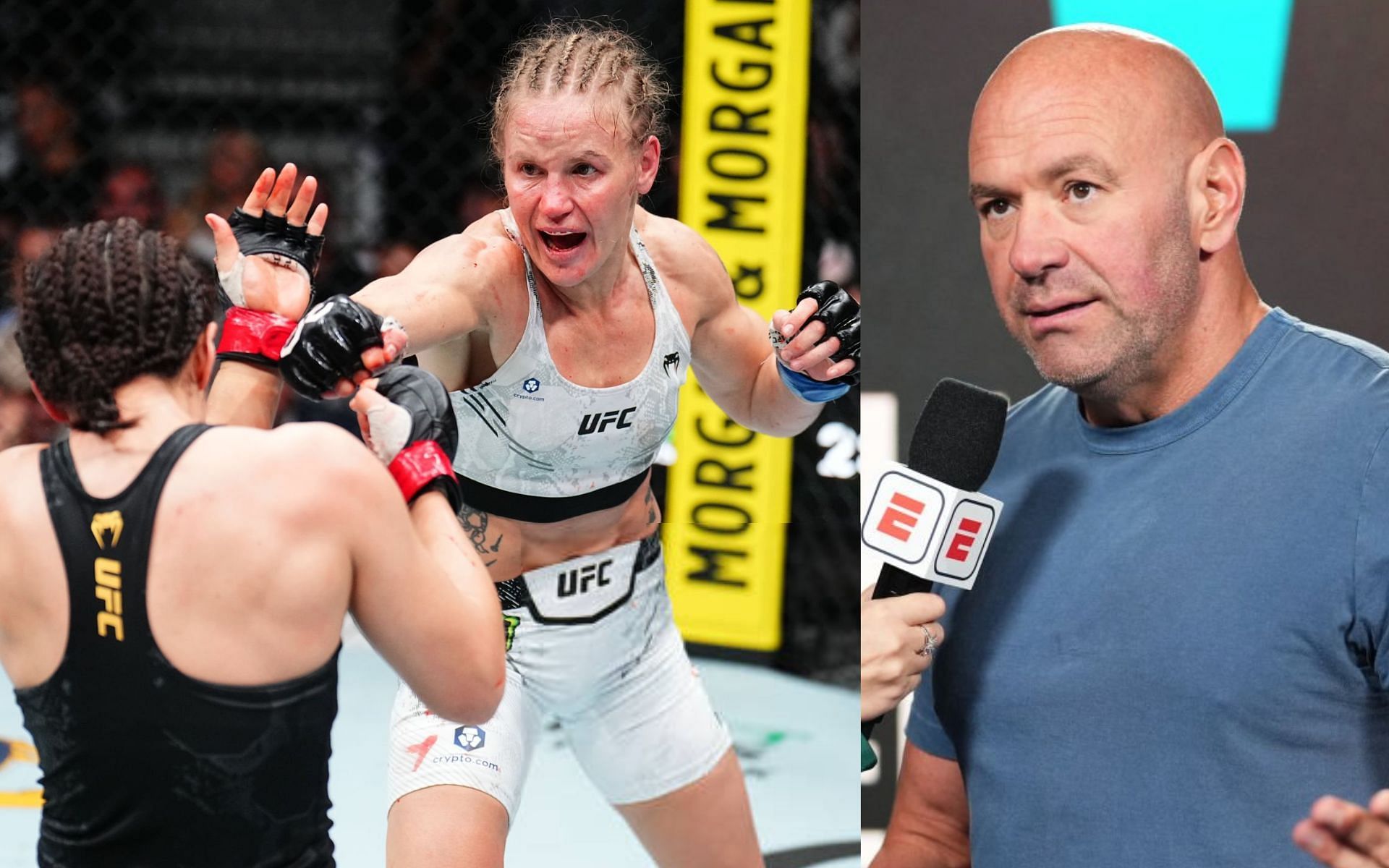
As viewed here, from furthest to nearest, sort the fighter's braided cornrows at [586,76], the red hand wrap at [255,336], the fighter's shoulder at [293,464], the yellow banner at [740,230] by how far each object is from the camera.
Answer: the yellow banner at [740,230]
the fighter's braided cornrows at [586,76]
the red hand wrap at [255,336]
the fighter's shoulder at [293,464]

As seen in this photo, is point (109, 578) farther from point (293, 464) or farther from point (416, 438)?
point (416, 438)

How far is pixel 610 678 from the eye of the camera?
204 centimetres

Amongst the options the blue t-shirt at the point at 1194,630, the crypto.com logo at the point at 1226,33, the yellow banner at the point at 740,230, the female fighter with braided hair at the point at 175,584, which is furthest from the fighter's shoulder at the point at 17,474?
the yellow banner at the point at 740,230

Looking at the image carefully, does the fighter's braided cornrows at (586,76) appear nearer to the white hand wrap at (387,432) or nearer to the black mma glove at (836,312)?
the black mma glove at (836,312)

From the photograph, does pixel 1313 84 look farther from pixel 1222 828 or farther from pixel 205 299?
pixel 205 299

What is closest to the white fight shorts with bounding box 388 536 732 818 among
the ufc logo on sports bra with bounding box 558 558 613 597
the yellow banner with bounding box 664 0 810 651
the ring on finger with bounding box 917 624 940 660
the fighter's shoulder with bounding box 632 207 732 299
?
the ufc logo on sports bra with bounding box 558 558 613 597

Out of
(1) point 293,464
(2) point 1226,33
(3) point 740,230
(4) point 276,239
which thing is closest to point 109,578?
(1) point 293,464

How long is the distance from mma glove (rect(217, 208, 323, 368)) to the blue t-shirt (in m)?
0.77

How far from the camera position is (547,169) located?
70.2 inches

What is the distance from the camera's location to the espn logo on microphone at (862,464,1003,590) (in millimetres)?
1311

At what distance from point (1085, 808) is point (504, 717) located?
0.84 m

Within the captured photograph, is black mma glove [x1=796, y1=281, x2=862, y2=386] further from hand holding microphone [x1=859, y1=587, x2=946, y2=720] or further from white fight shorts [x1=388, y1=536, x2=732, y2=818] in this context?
hand holding microphone [x1=859, y1=587, x2=946, y2=720]

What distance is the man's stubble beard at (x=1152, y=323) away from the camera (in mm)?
1267

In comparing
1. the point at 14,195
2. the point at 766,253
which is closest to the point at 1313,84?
the point at 766,253
